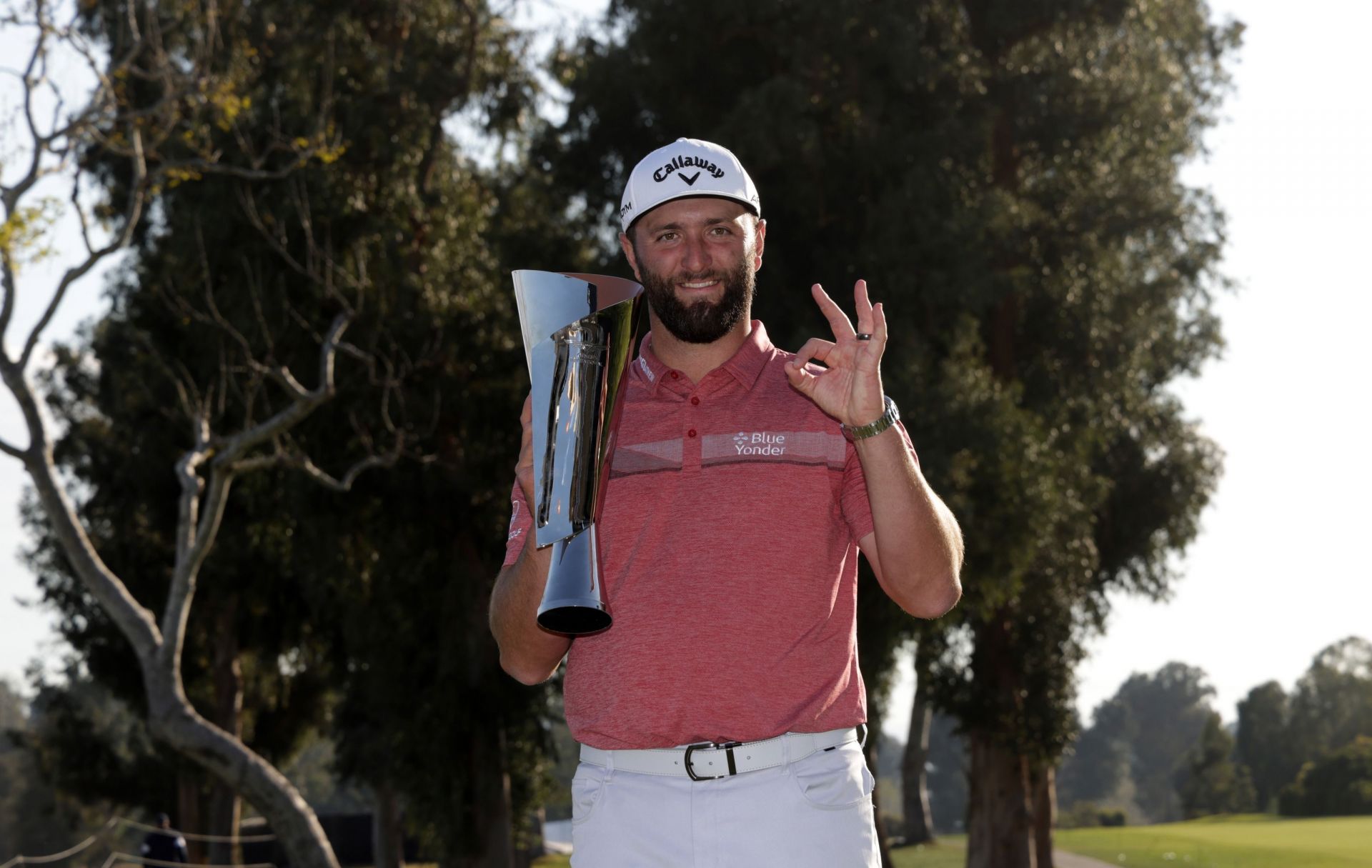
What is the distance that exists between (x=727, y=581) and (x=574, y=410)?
1.52 ft

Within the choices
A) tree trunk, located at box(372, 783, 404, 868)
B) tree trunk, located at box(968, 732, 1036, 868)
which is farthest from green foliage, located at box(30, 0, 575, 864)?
tree trunk, located at box(372, 783, 404, 868)

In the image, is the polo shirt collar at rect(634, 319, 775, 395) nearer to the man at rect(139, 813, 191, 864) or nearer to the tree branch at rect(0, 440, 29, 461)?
the tree branch at rect(0, 440, 29, 461)

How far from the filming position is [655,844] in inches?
125

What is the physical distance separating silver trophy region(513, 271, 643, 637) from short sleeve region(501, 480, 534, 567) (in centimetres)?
20

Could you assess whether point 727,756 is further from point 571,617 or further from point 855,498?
point 855,498

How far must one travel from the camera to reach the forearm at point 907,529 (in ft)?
10.3

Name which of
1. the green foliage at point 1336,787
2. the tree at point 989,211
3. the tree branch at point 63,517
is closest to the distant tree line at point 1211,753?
the green foliage at point 1336,787

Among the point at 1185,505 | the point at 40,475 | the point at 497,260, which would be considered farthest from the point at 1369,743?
the point at 40,475

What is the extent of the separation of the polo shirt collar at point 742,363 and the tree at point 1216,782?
60.1 m

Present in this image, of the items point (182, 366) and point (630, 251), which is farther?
point (182, 366)

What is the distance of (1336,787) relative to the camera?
40438mm

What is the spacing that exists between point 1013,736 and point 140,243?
1309cm

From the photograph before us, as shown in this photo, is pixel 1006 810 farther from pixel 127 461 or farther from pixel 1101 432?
pixel 127 461

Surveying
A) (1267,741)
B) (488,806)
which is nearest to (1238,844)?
(488,806)
